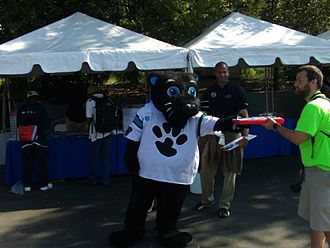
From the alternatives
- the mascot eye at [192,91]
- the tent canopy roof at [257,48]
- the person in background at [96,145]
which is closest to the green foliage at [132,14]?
the tent canopy roof at [257,48]

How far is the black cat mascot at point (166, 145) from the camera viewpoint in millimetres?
4570

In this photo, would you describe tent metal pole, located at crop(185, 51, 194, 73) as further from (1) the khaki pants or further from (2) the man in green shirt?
(2) the man in green shirt

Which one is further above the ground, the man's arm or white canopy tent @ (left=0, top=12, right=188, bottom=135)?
white canopy tent @ (left=0, top=12, right=188, bottom=135)

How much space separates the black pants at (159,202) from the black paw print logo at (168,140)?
1.04 ft

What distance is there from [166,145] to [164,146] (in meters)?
0.02

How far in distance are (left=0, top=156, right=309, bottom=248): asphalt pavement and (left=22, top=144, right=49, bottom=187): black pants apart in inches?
8.7

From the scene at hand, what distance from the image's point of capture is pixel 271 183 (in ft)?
24.1

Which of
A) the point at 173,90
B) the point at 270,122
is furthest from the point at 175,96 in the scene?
the point at 270,122

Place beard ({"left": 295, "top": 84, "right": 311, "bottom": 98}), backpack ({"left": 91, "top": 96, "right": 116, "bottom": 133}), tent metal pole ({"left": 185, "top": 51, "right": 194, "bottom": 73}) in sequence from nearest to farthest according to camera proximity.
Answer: beard ({"left": 295, "top": 84, "right": 311, "bottom": 98}) < tent metal pole ({"left": 185, "top": 51, "right": 194, "bottom": 73}) < backpack ({"left": 91, "top": 96, "right": 116, "bottom": 133})

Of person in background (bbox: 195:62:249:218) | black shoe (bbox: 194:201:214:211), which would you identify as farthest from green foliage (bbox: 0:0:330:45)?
black shoe (bbox: 194:201:214:211)

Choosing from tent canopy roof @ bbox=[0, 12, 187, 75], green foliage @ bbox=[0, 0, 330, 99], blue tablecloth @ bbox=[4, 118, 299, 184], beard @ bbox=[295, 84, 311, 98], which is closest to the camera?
beard @ bbox=[295, 84, 311, 98]

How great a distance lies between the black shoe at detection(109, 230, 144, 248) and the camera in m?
4.75

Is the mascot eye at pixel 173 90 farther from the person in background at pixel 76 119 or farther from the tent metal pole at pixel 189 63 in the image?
the person in background at pixel 76 119

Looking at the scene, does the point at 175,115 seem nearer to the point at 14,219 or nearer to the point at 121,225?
the point at 121,225
